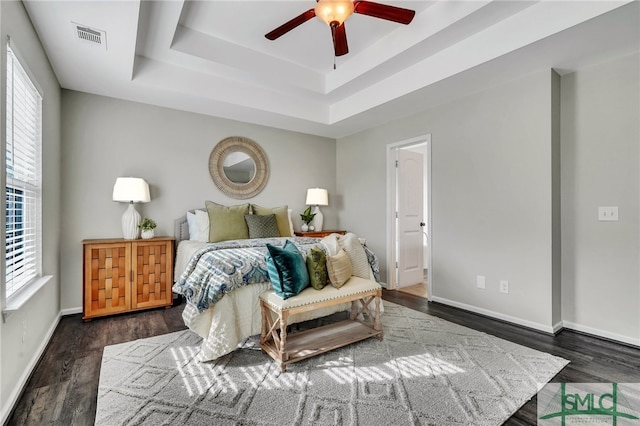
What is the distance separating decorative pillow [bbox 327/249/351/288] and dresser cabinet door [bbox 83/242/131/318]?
2.28 meters

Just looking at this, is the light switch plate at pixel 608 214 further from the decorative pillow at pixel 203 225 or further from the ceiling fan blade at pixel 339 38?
the decorative pillow at pixel 203 225

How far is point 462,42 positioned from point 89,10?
297 centimetres

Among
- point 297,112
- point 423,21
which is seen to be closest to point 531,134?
point 423,21

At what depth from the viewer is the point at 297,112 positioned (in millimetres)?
4180

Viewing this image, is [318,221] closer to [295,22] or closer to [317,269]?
[317,269]

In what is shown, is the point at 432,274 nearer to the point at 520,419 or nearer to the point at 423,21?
the point at 520,419

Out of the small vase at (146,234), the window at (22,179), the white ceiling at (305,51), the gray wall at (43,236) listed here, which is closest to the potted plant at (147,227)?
the small vase at (146,234)

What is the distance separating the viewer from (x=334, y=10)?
1.96 m

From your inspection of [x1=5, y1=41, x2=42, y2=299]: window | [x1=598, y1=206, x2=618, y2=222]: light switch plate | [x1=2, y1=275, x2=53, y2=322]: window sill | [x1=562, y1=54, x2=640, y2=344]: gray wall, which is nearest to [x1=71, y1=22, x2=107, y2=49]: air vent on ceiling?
[x1=5, y1=41, x2=42, y2=299]: window

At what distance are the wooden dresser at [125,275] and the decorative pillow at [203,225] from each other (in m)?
0.32

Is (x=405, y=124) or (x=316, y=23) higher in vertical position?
(x=316, y=23)

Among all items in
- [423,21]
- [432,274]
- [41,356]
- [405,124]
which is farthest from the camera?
[405,124]

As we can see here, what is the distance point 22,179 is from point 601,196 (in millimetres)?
4629

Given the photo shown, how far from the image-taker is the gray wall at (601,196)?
2.55m
